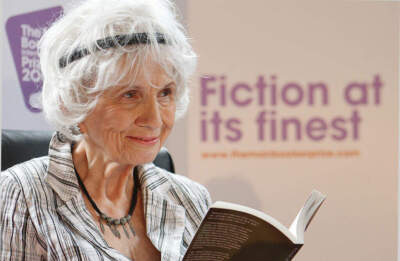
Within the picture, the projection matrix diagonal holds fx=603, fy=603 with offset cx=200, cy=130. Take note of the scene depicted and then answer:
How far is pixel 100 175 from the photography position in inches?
64.8

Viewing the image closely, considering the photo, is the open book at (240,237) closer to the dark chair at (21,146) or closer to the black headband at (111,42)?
the black headband at (111,42)

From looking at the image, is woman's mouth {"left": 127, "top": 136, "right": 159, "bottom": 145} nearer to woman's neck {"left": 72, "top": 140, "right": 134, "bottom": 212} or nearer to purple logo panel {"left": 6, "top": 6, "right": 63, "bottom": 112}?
woman's neck {"left": 72, "top": 140, "right": 134, "bottom": 212}

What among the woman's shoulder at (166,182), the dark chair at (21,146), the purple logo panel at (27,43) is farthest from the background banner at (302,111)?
the dark chair at (21,146)

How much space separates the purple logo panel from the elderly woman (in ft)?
4.26

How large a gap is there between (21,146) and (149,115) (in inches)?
16.6

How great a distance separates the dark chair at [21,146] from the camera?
5.56 ft

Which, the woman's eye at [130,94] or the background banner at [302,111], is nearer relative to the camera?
the woman's eye at [130,94]

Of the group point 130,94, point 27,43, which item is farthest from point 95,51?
point 27,43

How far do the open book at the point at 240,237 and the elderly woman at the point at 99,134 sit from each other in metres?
0.27

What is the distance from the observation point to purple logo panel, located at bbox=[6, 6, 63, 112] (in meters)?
2.83

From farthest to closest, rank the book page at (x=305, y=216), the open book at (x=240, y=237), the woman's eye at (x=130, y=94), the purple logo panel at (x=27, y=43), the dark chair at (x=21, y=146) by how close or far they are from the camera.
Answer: the purple logo panel at (x=27, y=43), the dark chair at (x=21, y=146), the woman's eye at (x=130, y=94), the book page at (x=305, y=216), the open book at (x=240, y=237)

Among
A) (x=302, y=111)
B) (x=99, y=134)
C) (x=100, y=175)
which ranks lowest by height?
(x=302, y=111)

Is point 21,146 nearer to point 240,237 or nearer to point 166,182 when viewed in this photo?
point 166,182

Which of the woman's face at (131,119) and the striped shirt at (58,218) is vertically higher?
the woman's face at (131,119)
